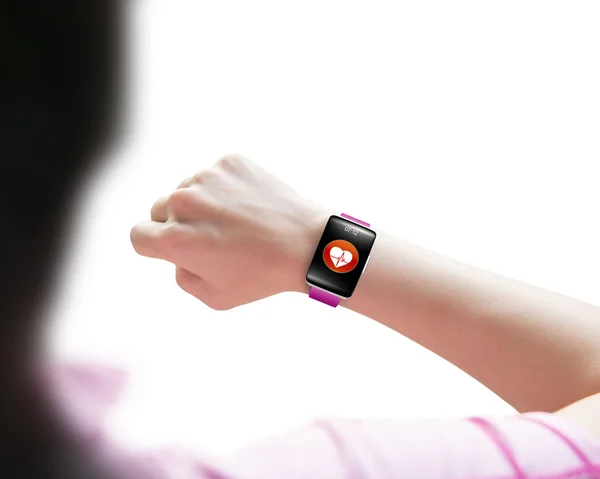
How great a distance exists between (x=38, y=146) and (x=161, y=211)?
247 millimetres

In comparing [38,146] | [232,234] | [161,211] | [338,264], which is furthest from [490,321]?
[38,146]

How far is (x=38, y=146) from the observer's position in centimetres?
93

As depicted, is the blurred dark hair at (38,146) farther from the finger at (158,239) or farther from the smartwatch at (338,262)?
the smartwatch at (338,262)

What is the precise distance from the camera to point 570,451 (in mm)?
467

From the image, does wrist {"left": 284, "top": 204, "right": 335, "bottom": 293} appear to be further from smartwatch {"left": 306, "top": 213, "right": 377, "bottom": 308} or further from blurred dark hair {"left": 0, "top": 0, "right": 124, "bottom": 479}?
blurred dark hair {"left": 0, "top": 0, "right": 124, "bottom": 479}

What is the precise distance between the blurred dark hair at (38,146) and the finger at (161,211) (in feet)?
0.48

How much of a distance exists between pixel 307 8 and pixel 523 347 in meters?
0.81

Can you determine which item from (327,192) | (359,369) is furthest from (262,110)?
(359,369)

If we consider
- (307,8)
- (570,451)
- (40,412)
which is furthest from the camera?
(307,8)

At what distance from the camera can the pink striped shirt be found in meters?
0.42

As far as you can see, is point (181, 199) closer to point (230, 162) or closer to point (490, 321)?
point (230, 162)

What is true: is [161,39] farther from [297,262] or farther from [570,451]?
[570,451]

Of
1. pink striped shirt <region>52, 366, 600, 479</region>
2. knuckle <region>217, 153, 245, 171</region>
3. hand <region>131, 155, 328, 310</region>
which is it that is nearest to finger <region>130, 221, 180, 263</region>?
hand <region>131, 155, 328, 310</region>

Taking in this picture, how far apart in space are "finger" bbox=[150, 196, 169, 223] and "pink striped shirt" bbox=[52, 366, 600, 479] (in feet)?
1.37
